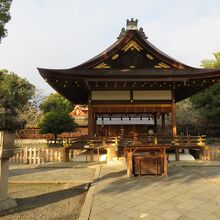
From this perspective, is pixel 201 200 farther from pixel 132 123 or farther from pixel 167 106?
pixel 132 123

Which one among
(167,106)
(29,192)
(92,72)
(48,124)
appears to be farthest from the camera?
(48,124)

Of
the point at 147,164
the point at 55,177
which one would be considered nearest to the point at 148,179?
the point at 147,164

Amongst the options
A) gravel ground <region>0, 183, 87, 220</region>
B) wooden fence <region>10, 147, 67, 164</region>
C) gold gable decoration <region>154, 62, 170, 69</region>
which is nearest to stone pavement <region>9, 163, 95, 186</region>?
gravel ground <region>0, 183, 87, 220</region>

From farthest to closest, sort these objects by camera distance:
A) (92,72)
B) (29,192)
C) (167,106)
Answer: (167,106), (92,72), (29,192)

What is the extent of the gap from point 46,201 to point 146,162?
173 inches

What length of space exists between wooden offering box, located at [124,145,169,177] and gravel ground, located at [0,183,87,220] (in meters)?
2.32

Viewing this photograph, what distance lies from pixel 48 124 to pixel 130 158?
19.8 meters

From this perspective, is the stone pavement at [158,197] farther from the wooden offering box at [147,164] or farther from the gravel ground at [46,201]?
the gravel ground at [46,201]

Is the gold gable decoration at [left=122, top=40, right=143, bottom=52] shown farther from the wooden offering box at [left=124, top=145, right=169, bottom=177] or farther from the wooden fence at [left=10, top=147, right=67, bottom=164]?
the wooden offering box at [left=124, top=145, right=169, bottom=177]

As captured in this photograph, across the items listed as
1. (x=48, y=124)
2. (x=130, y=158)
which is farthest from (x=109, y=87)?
(x=48, y=124)

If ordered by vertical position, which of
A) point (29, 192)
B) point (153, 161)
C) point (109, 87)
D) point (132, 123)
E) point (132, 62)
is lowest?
point (29, 192)

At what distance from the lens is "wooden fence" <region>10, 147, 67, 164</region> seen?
14797 millimetres

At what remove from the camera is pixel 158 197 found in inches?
271

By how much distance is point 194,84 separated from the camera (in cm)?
1509
